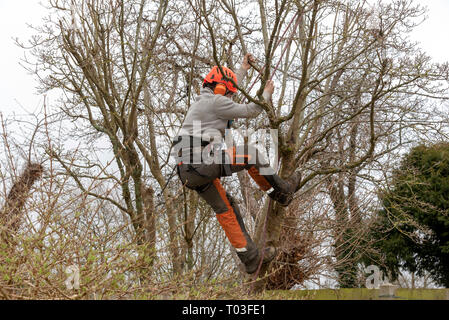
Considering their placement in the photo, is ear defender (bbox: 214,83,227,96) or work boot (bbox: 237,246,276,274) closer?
ear defender (bbox: 214,83,227,96)

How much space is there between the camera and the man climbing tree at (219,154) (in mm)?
4441

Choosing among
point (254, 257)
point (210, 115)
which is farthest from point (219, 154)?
point (254, 257)

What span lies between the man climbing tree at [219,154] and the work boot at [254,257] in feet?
0.05

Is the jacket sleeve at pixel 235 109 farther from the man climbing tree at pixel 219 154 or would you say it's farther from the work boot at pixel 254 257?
the work boot at pixel 254 257

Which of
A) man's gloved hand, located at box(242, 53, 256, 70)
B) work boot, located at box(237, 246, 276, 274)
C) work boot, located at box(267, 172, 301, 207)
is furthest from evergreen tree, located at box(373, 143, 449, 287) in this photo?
man's gloved hand, located at box(242, 53, 256, 70)

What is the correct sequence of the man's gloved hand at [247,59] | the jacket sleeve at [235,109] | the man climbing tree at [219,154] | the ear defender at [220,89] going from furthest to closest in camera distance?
the man's gloved hand at [247,59]
the ear defender at [220,89]
the man climbing tree at [219,154]
the jacket sleeve at [235,109]

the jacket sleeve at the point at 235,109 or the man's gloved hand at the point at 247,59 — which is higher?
the man's gloved hand at the point at 247,59

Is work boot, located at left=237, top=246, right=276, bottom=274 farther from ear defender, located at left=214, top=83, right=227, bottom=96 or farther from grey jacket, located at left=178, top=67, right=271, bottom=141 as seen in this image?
ear defender, located at left=214, top=83, right=227, bottom=96

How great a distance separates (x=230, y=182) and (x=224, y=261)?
140 centimetres

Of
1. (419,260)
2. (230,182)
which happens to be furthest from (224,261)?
(419,260)

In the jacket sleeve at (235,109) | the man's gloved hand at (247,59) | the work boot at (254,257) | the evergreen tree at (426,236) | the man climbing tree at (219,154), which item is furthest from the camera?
the evergreen tree at (426,236)

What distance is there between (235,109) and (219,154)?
456mm

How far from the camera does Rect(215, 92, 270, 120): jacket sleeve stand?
433 cm

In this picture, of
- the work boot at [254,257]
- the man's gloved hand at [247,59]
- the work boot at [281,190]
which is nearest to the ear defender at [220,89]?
the man's gloved hand at [247,59]
